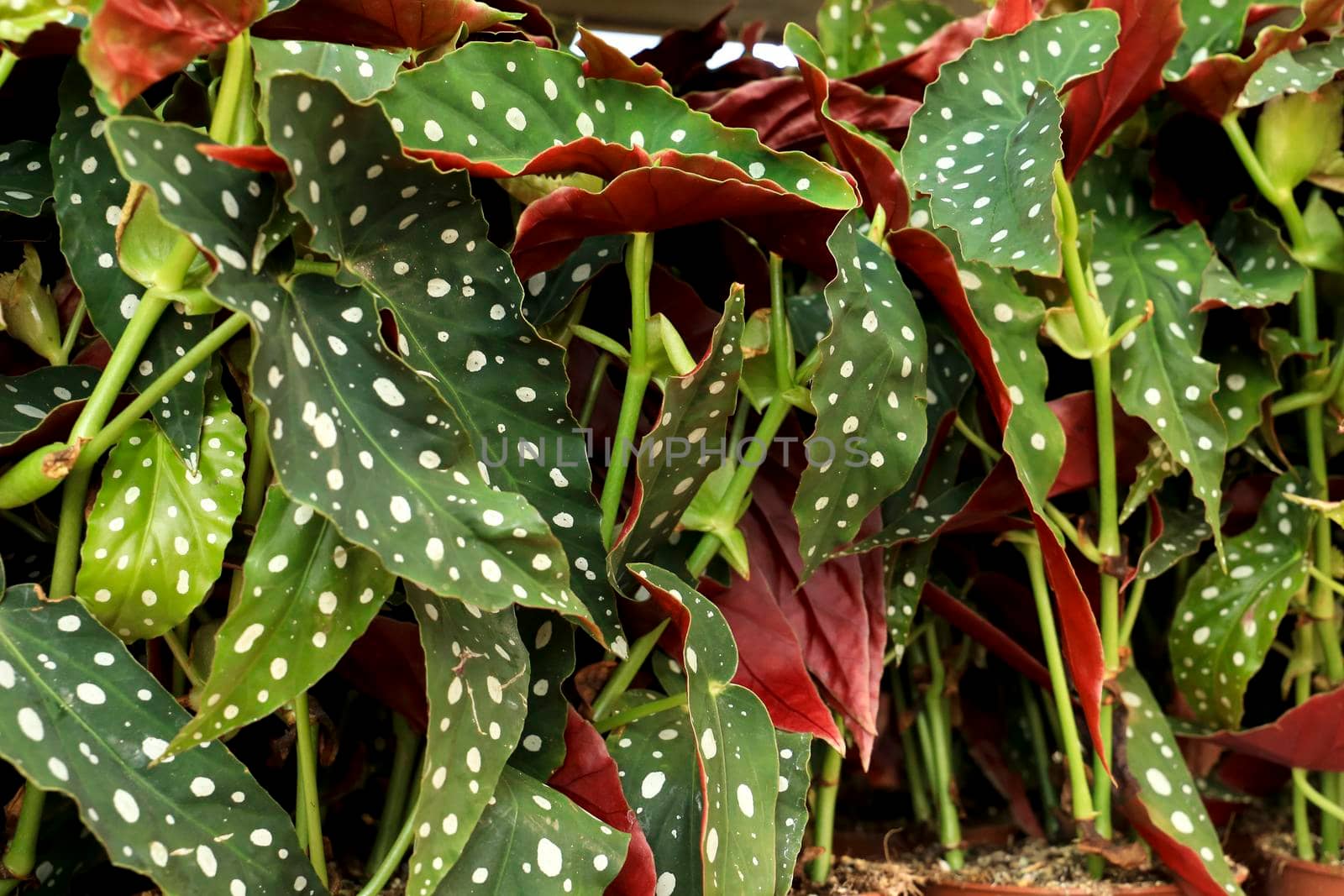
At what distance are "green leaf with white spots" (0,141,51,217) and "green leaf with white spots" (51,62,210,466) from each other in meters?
0.04

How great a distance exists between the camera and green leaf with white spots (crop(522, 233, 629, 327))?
29.8 inches

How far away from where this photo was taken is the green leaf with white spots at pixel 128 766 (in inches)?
19.8

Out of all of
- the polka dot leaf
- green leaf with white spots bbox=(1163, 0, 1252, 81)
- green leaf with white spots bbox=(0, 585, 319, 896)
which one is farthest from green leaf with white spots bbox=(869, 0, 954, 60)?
green leaf with white spots bbox=(0, 585, 319, 896)

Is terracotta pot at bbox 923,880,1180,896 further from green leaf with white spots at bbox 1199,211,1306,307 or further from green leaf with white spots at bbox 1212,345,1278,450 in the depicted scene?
green leaf with white spots at bbox 1199,211,1306,307

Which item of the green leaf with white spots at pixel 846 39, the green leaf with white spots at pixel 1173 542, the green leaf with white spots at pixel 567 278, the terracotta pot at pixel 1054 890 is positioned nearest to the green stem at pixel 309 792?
the green leaf with white spots at pixel 567 278

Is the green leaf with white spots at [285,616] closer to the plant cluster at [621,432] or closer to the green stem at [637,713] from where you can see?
the plant cluster at [621,432]

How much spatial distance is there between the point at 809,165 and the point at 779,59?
1.42 ft

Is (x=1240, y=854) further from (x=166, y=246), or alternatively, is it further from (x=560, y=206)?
(x=166, y=246)

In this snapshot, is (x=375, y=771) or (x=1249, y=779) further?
(x=1249, y=779)

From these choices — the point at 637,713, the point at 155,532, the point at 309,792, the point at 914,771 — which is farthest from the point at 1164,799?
the point at 155,532

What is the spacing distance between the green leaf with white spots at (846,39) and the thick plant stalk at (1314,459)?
34cm

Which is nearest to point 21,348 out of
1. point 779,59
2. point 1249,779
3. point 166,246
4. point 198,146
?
point 166,246

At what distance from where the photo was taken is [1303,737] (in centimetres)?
88

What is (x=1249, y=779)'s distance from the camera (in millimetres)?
1044
